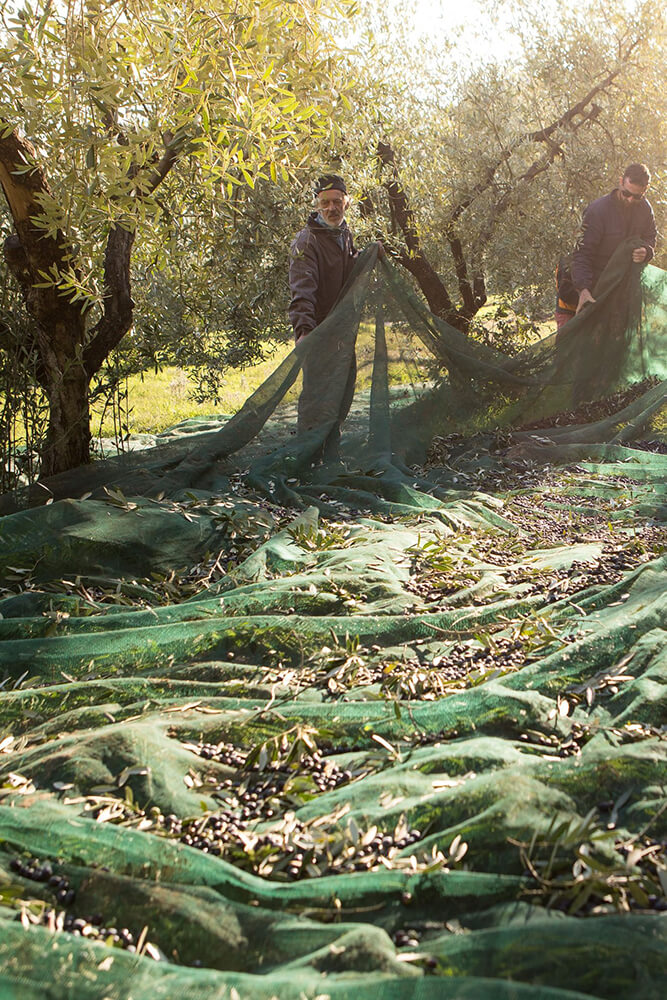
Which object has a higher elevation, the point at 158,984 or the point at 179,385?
the point at 179,385

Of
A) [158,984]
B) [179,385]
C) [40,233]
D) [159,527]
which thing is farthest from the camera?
[179,385]

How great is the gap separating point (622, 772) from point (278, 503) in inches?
130

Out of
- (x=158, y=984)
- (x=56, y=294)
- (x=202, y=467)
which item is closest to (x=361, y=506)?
(x=202, y=467)

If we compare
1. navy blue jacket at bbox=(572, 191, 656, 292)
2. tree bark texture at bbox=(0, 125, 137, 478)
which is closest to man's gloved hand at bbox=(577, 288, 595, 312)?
navy blue jacket at bbox=(572, 191, 656, 292)

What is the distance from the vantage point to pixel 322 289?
22.9 ft

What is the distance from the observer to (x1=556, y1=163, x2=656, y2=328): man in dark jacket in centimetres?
805

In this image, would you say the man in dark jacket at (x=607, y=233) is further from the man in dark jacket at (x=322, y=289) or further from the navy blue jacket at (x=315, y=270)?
the navy blue jacket at (x=315, y=270)

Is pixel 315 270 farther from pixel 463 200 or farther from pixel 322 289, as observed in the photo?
pixel 463 200

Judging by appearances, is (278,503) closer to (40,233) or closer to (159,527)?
(159,527)

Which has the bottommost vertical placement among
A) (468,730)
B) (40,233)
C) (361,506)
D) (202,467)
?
(468,730)

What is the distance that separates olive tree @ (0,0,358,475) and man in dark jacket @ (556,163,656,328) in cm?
375

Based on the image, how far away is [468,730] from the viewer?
286cm

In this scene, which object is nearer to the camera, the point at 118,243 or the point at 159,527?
the point at 159,527

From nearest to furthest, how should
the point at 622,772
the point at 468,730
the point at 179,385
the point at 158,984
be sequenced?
the point at 158,984 → the point at 622,772 → the point at 468,730 → the point at 179,385
